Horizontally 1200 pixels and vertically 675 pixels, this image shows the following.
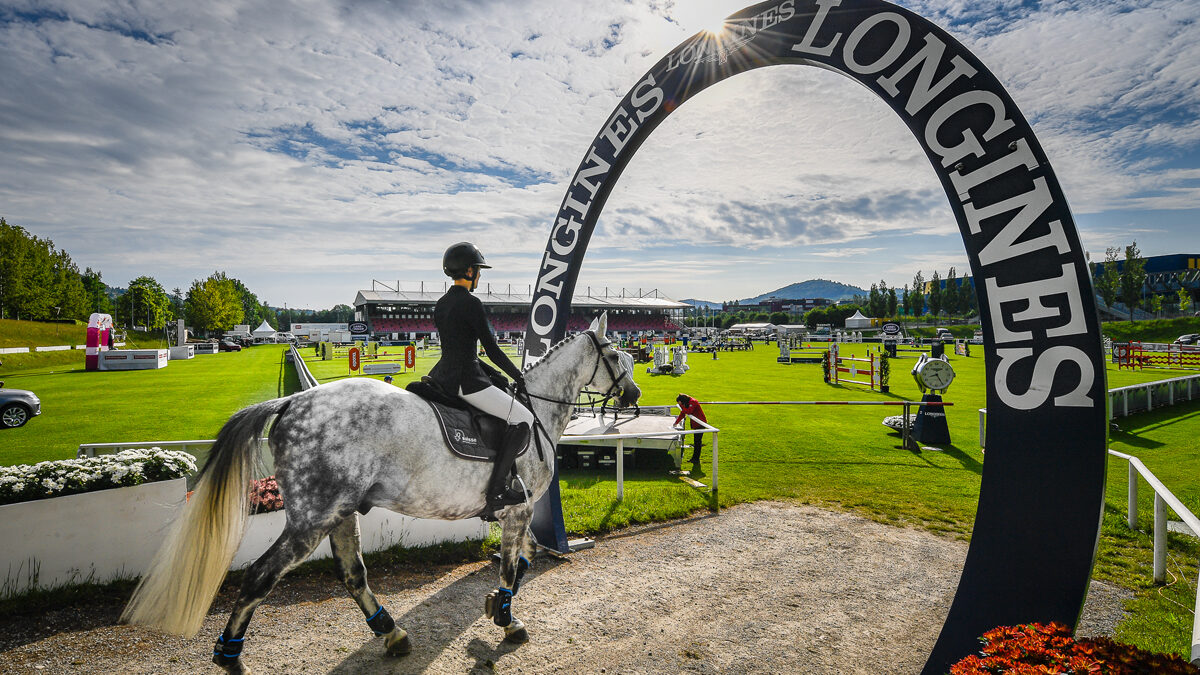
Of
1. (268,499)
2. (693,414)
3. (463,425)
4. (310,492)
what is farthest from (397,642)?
(693,414)

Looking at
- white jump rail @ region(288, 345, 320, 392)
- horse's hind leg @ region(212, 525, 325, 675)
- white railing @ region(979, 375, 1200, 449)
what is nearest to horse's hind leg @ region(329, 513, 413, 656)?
horse's hind leg @ region(212, 525, 325, 675)

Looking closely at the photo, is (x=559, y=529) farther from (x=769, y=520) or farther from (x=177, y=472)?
(x=177, y=472)

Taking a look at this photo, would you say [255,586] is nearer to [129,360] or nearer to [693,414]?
[693,414]

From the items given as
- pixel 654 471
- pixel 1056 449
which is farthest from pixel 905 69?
pixel 654 471

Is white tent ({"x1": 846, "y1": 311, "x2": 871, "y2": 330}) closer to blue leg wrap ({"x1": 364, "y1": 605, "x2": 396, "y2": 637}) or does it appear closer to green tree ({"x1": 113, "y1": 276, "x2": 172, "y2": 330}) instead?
blue leg wrap ({"x1": 364, "y1": 605, "x2": 396, "y2": 637})

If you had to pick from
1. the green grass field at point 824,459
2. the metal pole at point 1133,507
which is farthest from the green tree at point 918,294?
the metal pole at point 1133,507

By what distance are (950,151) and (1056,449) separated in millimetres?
1977

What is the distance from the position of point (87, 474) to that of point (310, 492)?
3.26m

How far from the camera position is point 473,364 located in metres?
4.45

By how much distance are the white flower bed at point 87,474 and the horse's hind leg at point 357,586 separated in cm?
254

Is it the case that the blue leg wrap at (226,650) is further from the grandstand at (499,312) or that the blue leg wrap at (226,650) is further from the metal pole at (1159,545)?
the grandstand at (499,312)

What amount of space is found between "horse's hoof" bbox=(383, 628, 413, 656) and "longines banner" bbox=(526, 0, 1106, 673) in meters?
3.84

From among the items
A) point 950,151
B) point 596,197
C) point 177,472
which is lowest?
point 177,472

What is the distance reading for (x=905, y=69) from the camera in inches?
150
